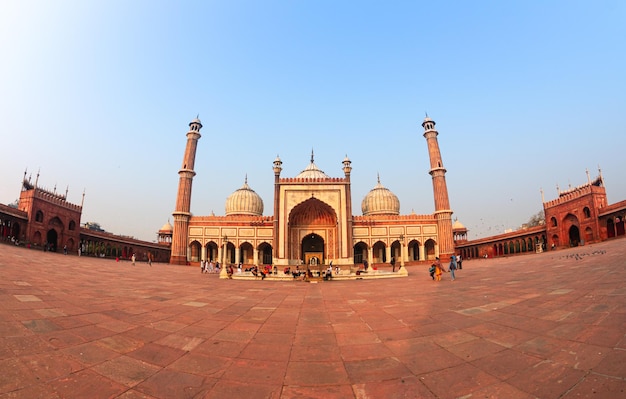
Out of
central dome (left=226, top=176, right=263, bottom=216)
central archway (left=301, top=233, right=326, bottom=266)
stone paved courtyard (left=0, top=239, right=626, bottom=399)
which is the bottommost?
stone paved courtyard (left=0, top=239, right=626, bottom=399)

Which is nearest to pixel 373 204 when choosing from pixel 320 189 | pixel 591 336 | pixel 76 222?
pixel 320 189

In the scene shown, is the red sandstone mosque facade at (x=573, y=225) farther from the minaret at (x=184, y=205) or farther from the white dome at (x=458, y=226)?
the minaret at (x=184, y=205)

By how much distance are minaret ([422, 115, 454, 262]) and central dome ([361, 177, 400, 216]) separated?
317 inches

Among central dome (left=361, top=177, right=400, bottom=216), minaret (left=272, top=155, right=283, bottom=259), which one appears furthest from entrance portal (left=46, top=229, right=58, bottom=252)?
central dome (left=361, top=177, right=400, bottom=216)

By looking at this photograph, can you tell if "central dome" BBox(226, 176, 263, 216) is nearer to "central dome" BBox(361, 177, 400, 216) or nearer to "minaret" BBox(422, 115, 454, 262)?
"central dome" BBox(361, 177, 400, 216)

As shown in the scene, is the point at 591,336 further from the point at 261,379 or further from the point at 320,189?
the point at 320,189

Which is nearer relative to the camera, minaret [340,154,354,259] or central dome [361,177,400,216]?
minaret [340,154,354,259]

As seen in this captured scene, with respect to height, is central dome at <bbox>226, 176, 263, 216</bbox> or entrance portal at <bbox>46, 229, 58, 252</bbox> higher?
central dome at <bbox>226, 176, 263, 216</bbox>

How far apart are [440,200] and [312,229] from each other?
16759 mm

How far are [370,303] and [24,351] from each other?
6.58m

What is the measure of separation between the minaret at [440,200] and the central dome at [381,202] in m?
8.04

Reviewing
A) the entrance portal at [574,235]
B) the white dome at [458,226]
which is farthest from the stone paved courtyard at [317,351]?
the white dome at [458,226]

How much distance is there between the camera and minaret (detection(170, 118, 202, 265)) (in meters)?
37.3

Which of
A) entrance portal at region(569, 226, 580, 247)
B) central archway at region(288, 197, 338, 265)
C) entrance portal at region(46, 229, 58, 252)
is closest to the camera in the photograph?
entrance portal at region(46, 229, 58, 252)
